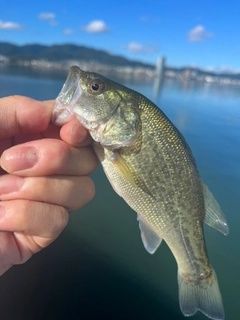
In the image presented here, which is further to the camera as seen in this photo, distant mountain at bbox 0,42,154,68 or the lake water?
distant mountain at bbox 0,42,154,68

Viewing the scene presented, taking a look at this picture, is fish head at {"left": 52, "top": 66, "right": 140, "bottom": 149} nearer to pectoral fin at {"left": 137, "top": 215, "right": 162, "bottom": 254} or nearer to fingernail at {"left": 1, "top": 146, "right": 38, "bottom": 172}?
fingernail at {"left": 1, "top": 146, "right": 38, "bottom": 172}

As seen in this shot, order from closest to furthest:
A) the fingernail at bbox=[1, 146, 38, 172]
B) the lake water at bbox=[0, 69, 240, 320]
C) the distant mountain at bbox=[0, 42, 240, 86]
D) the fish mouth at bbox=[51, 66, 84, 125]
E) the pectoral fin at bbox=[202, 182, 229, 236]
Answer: the fingernail at bbox=[1, 146, 38, 172] < the fish mouth at bbox=[51, 66, 84, 125] < the pectoral fin at bbox=[202, 182, 229, 236] < the lake water at bbox=[0, 69, 240, 320] < the distant mountain at bbox=[0, 42, 240, 86]

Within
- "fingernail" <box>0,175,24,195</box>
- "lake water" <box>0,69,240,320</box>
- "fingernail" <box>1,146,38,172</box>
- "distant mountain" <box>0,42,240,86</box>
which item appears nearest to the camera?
"fingernail" <box>1,146,38,172</box>

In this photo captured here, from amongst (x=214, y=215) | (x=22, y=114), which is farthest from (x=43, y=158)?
(x=214, y=215)

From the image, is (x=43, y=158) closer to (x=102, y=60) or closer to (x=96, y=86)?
(x=96, y=86)

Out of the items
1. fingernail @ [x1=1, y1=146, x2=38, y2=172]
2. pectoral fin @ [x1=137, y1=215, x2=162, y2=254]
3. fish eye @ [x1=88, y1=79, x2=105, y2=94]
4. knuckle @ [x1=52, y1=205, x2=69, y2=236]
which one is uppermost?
fish eye @ [x1=88, y1=79, x2=105, y2=94]

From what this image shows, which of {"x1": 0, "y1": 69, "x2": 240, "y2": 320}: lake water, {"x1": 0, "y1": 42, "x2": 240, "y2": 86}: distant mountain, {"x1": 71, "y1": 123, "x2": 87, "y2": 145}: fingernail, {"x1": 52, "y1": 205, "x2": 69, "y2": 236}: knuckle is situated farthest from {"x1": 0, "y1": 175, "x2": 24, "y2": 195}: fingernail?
{"x1": 0, "y1": 42, "x2": 240, "y2": 86}: distant mountain

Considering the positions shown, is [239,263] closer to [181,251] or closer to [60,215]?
[181,251]
